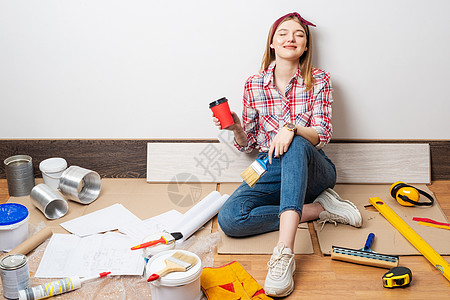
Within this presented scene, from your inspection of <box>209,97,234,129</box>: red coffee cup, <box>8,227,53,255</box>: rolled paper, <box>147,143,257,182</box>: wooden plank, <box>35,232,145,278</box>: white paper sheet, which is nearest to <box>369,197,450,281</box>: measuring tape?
<box>147,143,257,182</box>: wooden plank

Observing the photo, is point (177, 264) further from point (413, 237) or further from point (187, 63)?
point (187, 63)

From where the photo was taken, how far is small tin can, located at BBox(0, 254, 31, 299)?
178 cm

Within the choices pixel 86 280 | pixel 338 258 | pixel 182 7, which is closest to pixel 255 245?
pixel 338 258

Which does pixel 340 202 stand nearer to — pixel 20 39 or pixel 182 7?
pixel 182 7

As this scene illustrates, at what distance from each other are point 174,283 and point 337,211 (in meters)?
0.93

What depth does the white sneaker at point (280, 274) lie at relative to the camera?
1826mm

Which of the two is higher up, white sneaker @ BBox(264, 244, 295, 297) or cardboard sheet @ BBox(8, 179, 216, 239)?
white sneaker @ BBox(264, 244, 295, 297)

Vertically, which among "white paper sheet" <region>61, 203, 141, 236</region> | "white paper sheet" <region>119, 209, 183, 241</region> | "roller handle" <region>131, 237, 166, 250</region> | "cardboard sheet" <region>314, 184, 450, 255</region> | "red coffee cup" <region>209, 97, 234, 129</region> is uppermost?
"red coffee cup" <region>209, 97, 234, 129</region>

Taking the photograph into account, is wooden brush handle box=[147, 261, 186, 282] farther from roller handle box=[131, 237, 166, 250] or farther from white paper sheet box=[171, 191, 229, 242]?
white paper sheet box=[171, 191, 229, 242]

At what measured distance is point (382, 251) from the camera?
2.12 meters

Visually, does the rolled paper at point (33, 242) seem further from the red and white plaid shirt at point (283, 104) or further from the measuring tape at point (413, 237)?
the measuring tape at point (413, 237)

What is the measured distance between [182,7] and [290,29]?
22.7 inches

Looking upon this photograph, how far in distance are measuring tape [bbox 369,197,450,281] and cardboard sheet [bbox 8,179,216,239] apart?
0.84m

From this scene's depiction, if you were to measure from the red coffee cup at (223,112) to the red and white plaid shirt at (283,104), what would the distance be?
11.3 inches
